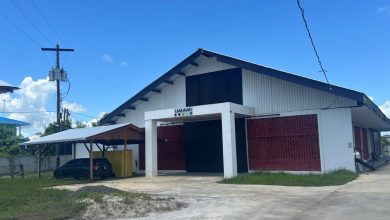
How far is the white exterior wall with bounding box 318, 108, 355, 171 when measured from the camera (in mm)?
22609

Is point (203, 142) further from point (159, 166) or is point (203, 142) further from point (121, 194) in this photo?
point (121, 194)

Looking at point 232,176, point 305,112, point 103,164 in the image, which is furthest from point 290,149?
point 103,164

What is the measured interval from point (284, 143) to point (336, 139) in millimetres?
2978

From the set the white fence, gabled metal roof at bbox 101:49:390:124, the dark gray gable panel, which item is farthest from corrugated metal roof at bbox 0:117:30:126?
the dark gray gable panel

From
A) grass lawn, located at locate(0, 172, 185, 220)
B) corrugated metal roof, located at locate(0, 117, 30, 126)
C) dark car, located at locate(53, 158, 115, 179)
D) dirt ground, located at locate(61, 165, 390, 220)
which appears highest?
corrugated metal roof, located at locate(0, 117, 30, 126)

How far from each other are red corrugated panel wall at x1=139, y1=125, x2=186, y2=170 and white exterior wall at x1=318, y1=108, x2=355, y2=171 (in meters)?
10.1

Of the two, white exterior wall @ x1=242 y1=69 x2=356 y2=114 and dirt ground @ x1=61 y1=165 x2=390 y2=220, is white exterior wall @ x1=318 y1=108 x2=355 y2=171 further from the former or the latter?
dirt ground @ x1=61 y1=165 x2=390 y2=220

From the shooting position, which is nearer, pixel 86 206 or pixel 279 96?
pixel 86 206

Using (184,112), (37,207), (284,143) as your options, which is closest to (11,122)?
(184,112)

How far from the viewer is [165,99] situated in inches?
1182

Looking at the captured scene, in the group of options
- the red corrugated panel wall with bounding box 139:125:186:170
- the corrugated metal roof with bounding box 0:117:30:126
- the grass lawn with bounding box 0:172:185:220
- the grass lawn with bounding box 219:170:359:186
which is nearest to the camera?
the grass lawn with bounding box 0:172:185:220

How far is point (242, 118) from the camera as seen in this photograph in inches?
1033

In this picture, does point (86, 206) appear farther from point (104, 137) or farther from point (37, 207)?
point (104, 137)

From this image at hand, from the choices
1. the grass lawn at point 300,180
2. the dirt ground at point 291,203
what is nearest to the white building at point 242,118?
the grass lawn at point 300,180
